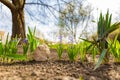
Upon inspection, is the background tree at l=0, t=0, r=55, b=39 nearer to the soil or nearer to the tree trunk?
the tree trunk

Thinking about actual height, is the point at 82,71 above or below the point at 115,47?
below

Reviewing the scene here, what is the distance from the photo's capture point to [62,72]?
3211 mm

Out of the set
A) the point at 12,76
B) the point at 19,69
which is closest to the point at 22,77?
the point at 12,76

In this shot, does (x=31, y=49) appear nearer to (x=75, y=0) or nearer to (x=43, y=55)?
(x=43, y=55)

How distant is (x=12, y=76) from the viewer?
2934 millimetres

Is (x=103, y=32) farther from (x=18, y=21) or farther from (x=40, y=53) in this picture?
(x=18, y=21)

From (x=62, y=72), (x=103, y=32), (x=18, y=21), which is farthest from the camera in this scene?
(x=18, y=21)

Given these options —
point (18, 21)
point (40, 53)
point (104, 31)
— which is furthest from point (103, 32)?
point (18, 21)

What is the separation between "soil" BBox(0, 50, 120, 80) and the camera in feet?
9.71

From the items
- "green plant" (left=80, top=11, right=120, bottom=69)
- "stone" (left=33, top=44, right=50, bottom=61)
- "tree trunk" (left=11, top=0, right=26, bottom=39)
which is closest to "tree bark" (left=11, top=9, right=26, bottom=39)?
"tree trunk" (left=11, top=0, right=26, bottom=39)

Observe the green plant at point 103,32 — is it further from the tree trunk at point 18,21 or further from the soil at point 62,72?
the tree trunk at point 18,21

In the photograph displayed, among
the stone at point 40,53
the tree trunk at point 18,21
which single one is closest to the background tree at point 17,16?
the tree trunk at point 18,21

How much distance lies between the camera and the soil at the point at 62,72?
2959 mm

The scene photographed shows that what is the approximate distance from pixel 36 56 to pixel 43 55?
90 mm
